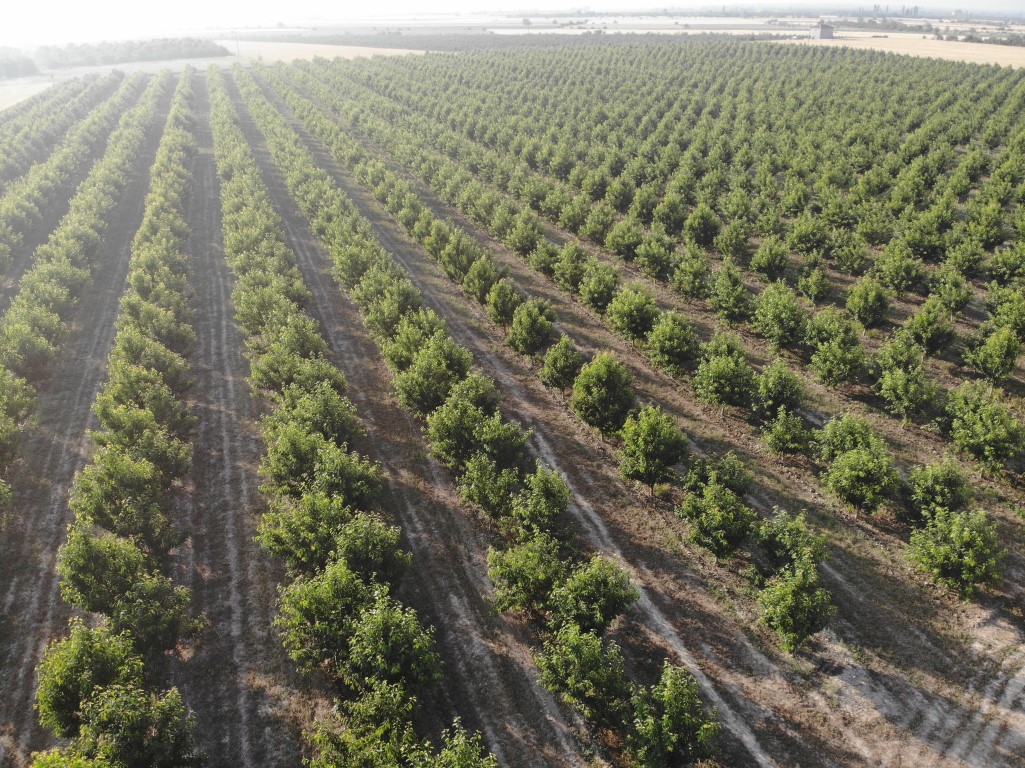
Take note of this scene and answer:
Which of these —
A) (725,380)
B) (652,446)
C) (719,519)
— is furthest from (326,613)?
(725,380)

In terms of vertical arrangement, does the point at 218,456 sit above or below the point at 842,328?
below

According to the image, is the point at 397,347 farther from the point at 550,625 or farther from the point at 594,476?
the point at 550,625

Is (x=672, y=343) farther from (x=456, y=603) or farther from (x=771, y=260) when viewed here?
(x=456, y=603)

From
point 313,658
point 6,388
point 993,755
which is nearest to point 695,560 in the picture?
point 993,755

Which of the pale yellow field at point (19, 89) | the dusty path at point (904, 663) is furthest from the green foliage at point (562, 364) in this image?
the pale yellow field at point (19, 89)

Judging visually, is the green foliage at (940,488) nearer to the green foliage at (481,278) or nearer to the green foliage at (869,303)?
the green foliage at (869,303)

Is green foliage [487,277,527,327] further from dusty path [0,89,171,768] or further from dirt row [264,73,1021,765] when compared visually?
dusty path [0,89,171,768]
